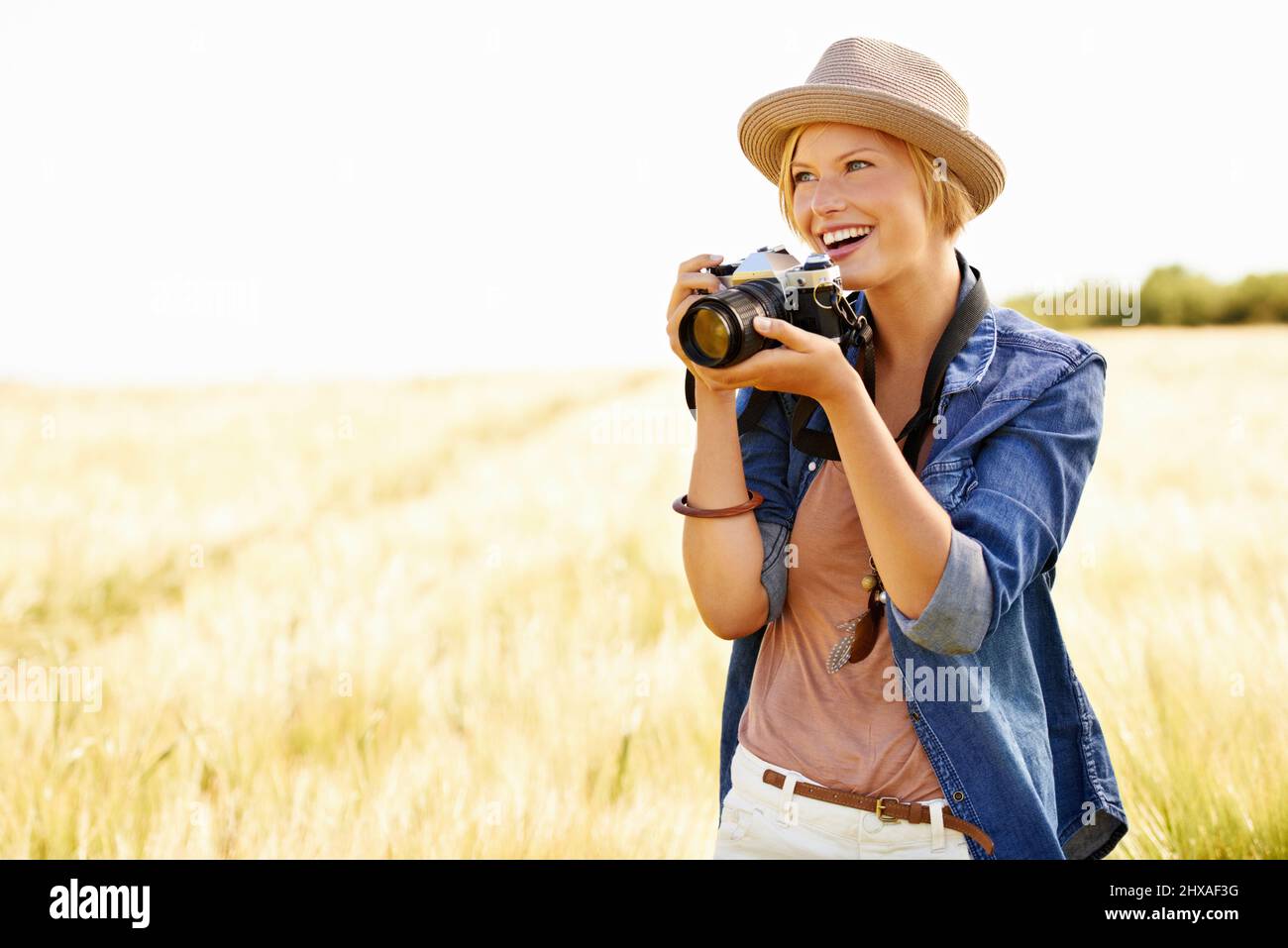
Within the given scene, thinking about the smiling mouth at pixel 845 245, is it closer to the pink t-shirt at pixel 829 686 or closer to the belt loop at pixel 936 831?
the pink t-shirt at pixel 829 686

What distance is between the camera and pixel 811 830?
1.68 m

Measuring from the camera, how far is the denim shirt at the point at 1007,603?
158 cm

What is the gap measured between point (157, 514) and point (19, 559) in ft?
4.33

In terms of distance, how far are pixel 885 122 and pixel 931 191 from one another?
14cm

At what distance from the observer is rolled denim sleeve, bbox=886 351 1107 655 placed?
154 cm

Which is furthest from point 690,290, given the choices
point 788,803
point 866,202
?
point 788,803

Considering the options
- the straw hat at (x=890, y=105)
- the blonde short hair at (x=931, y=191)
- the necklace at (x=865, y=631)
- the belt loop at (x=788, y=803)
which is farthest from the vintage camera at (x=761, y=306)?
the belt loop at (x=788, y=803)

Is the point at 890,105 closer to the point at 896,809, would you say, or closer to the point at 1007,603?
the point at 1007,603

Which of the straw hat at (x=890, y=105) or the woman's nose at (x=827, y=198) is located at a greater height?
the straw hat at (x=890, y=105)

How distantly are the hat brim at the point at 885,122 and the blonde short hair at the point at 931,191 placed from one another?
1 centimetres

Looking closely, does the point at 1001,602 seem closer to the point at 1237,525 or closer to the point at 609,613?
the point at 609,613

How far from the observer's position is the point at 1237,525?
18.2 feet

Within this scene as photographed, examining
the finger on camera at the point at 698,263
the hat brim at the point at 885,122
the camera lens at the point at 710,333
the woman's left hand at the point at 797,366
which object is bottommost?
the woman's left hand at the point at 797,366

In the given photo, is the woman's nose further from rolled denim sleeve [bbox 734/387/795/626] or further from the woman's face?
rolled denim sleeve [bbox 734/387/795/626]
